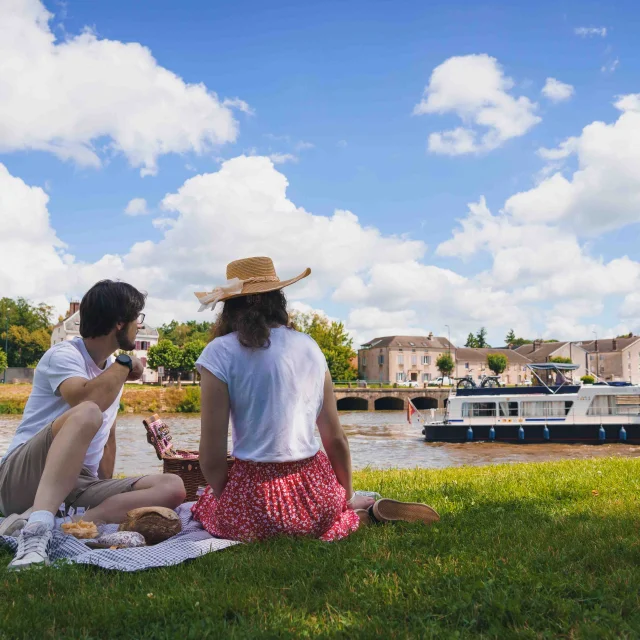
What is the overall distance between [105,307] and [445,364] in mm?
90208

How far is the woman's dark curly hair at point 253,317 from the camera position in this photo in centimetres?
344

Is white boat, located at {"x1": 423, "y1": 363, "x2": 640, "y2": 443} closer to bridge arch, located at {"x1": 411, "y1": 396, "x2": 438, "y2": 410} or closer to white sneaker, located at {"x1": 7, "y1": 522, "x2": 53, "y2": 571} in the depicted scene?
white sneaker, located at {"x1": 7, "y1": 522, "x2": 53, "y2": 571}

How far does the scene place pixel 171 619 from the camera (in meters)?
2.39

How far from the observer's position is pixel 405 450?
25.4 meters

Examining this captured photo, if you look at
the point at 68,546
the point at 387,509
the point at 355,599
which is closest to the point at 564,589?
the point at 355,599

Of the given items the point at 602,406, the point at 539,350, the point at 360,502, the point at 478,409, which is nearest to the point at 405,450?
the point at 478,409

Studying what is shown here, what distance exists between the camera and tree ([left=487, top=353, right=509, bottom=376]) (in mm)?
92250

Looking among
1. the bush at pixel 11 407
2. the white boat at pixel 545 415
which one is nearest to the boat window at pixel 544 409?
the white boat at pixel 545 415

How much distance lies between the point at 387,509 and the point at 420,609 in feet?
4.78

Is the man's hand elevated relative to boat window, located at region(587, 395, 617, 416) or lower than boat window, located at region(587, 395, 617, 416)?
elevated

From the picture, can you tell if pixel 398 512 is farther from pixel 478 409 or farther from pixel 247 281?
pixel 478 409

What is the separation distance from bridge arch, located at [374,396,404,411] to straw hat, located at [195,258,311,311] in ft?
206

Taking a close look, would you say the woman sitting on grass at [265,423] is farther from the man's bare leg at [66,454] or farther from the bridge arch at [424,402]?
the bridge arch at [424,402]

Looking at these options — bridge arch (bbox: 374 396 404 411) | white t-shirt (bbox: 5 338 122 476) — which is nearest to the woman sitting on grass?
white t-shirt (bbox: 5 338 122 476)
